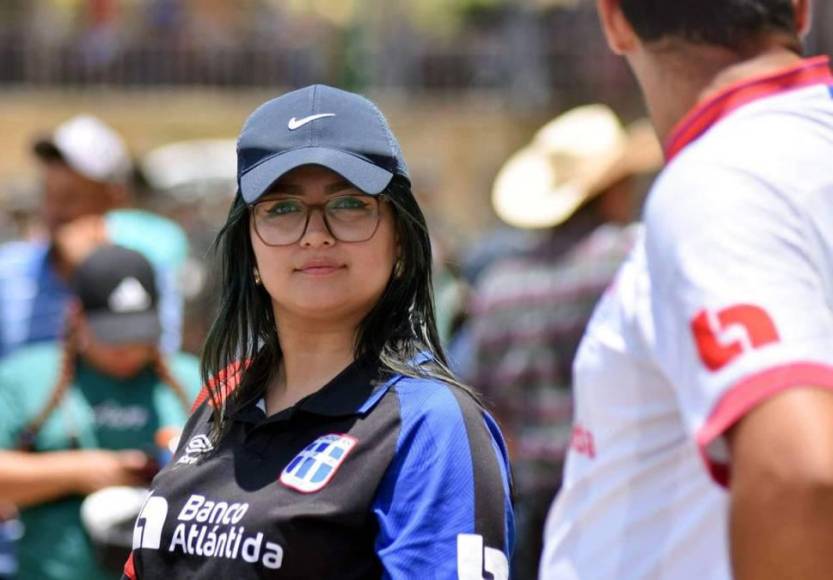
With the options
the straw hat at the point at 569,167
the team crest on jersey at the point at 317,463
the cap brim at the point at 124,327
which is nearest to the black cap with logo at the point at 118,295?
the cap brim at the point at 124,327

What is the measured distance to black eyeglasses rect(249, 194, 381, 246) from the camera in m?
2.63

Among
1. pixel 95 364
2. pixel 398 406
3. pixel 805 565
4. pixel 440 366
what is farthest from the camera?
pixel 95 364

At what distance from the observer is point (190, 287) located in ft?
27.1

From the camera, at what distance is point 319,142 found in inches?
104

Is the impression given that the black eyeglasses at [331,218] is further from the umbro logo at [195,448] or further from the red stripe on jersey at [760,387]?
the red stripe on jersey at [760,387]

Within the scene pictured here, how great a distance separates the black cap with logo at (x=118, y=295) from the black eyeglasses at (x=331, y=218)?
2254 millimetres

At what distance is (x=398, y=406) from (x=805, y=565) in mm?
765

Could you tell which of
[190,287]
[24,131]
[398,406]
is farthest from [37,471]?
[24,131]

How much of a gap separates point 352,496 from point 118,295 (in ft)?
8.57

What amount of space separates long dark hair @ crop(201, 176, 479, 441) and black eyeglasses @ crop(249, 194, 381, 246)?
4cm

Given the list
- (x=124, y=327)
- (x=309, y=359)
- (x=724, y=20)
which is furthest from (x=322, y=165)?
(x=124, y=327)

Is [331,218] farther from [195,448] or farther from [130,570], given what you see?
[130,570]

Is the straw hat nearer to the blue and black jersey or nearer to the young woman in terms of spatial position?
the young woman

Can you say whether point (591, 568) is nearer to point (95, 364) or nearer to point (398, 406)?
point (398, 406)
